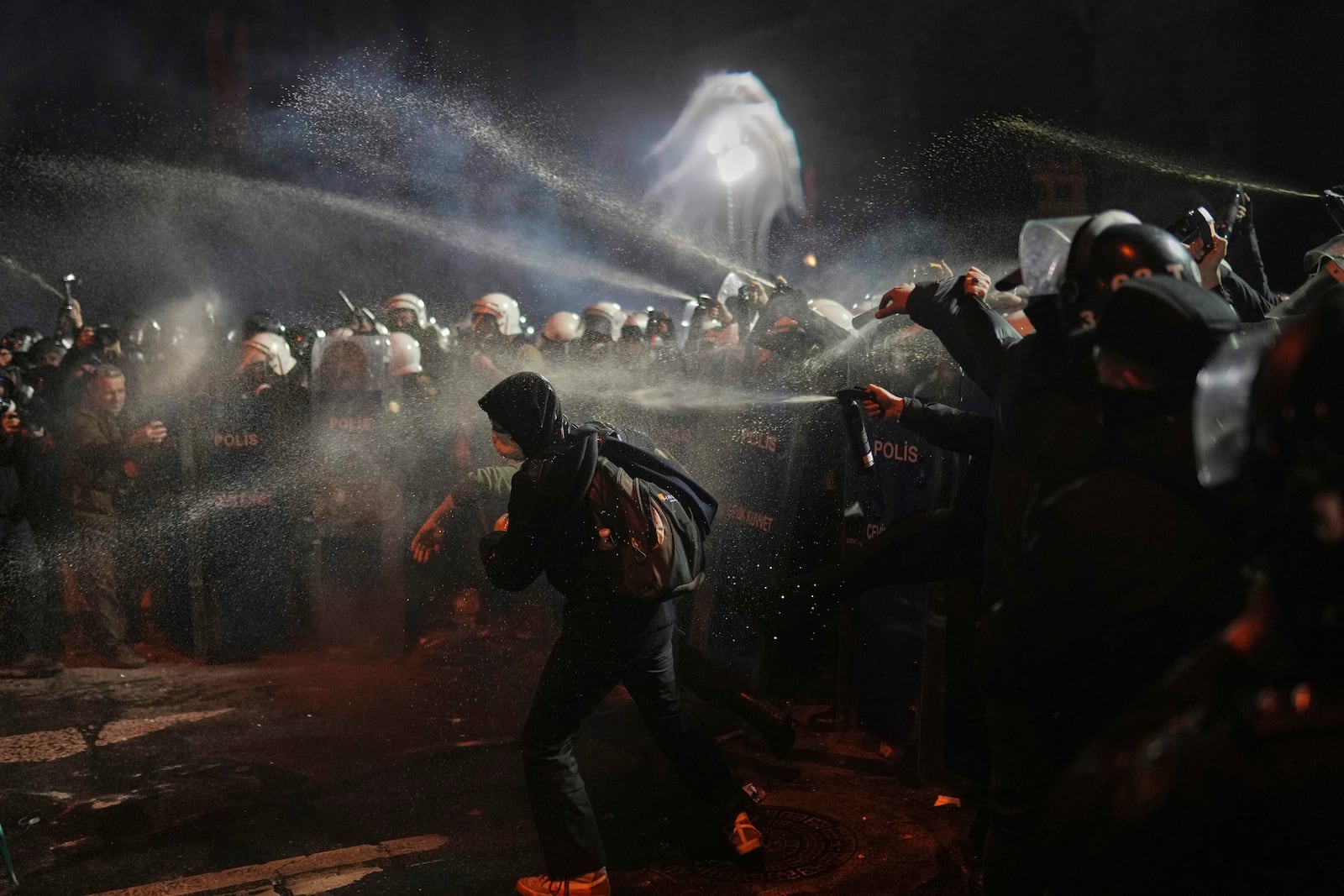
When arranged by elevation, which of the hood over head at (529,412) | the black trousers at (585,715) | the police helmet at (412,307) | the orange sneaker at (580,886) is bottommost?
the orange sneaker at (580,886)

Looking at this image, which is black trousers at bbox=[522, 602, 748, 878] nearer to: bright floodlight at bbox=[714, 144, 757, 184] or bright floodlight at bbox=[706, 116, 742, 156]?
bright floodlight at bbox=[714, 144, 757, 184]

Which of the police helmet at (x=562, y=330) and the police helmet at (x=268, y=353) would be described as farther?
the police helmet at (x=562, y=330)

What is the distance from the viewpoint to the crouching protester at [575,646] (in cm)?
435

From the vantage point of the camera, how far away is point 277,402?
8.91 m

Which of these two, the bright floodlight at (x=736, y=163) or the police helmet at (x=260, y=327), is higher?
the bright floodlight at (x=736, y=163)

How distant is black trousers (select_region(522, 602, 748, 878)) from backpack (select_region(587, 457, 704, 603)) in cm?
15

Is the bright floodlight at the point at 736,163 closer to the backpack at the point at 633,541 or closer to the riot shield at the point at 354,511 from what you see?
the riot shield at the point at 354,511

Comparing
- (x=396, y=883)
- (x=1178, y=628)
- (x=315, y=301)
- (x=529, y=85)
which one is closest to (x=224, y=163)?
(x=315, y=301)

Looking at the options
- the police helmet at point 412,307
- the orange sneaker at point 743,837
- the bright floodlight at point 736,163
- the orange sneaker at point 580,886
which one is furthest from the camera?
the bright floodlight at point 736,163

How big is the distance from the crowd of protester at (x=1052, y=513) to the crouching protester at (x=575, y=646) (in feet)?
4.03

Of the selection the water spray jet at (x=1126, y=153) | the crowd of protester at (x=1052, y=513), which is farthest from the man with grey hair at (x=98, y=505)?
the water spray jet at (x=1126, y=153)

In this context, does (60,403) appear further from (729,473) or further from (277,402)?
(729,473)

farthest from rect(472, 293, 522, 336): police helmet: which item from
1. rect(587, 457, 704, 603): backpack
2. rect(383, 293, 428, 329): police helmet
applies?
rect(587, 457, 704, 603): backpack

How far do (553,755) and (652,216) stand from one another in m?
20.6
